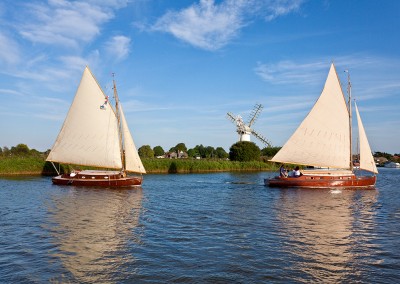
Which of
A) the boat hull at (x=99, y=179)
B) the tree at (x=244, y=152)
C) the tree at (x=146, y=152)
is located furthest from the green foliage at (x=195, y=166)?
the tree at (x=146, y=152)

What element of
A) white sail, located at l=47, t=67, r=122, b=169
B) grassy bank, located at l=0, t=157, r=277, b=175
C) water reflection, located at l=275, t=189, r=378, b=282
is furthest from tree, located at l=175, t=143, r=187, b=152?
water reflection, located at l=275, t=189, r=378, b=282

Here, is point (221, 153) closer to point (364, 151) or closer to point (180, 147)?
point (180, 147)

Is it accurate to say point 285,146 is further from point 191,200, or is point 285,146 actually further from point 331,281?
point 331,281

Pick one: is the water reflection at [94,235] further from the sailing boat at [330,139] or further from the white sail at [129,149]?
the sailing boat at [330,139]

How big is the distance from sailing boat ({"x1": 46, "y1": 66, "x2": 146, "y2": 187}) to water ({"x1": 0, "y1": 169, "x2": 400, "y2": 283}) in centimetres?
1321

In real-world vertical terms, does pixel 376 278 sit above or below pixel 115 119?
below

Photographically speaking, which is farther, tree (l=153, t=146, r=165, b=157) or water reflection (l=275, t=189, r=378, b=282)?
tree (l=153, t=146, r=165, b=157)

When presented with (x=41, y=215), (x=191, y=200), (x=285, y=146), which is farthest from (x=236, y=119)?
(x=41, y=215)

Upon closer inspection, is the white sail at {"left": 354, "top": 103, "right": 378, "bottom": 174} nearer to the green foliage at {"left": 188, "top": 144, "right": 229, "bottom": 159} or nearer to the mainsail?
the mainsail

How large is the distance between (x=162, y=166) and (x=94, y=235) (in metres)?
48.3

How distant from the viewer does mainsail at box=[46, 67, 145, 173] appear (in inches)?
1615

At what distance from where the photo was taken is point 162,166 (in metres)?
64.7

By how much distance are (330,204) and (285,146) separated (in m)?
15.0

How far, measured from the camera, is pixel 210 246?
14.6 metres
